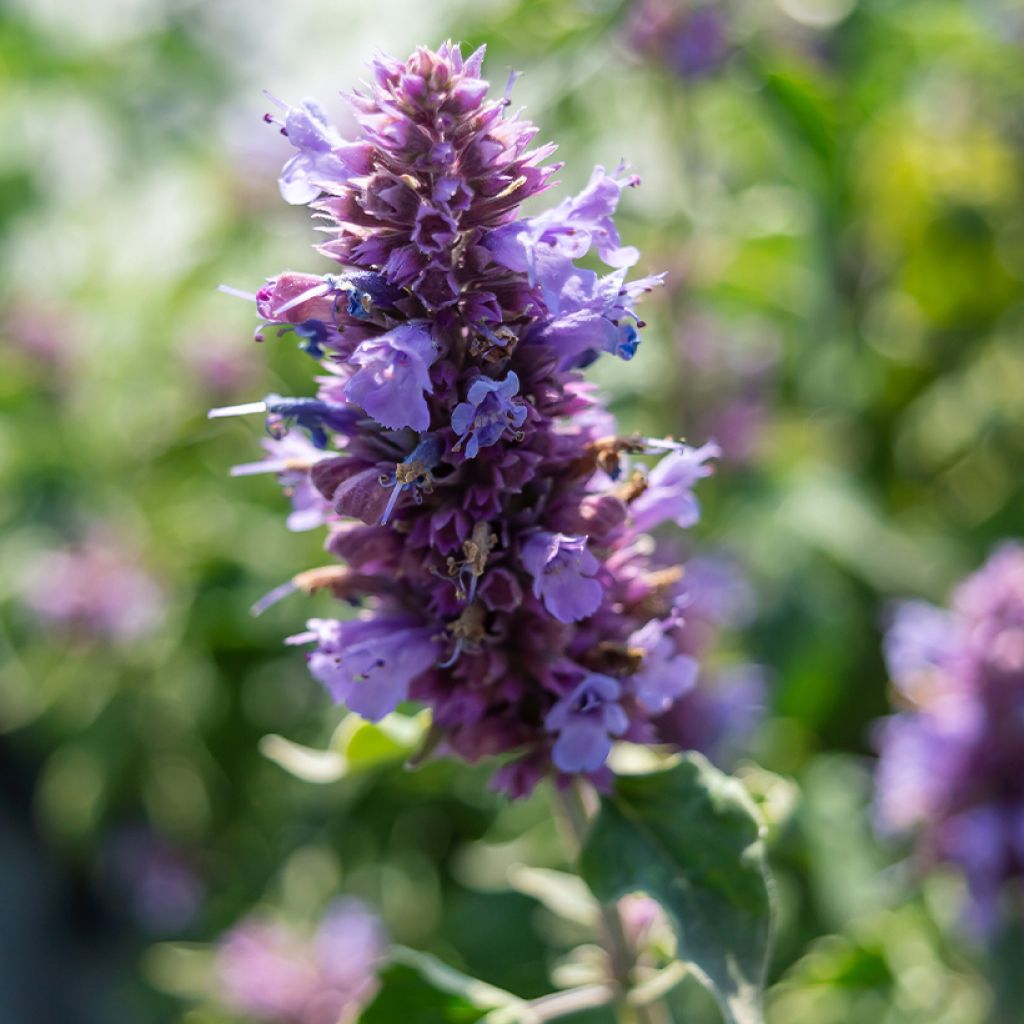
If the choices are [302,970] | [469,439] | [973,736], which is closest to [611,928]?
[469,439]

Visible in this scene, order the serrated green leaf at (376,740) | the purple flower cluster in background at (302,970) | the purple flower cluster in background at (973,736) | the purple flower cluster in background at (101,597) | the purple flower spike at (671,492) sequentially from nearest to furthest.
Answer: the purple flower spike at (671,492)
the serrated green leaf at (376,740)
the purple flower cluster in background at (973,736)
the purple flower cluster in background at (302,970)
the purple flower cluster in background at (101,597)

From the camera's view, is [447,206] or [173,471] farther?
[173,471]

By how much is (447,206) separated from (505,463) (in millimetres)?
296

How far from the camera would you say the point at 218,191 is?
15.2 feet

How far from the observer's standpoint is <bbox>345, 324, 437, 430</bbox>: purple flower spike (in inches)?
50.4

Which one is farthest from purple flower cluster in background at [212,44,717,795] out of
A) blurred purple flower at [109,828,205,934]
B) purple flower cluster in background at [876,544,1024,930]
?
blurred purple flower at [109,828,205,934]

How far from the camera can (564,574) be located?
1405 millimetres

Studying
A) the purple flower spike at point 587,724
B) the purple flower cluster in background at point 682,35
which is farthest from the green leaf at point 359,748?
the purple flower cluster in background at point 682,35

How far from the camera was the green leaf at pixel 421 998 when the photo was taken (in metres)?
1.70

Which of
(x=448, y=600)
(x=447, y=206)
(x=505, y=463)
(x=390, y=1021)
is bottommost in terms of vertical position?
(x=390, y=1021)

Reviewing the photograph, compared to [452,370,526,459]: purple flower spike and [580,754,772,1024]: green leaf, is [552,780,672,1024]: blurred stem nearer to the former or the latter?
[580,754,772,1024]: green leaf

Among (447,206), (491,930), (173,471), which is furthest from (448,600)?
(173,471)

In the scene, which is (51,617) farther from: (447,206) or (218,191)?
(447,206)

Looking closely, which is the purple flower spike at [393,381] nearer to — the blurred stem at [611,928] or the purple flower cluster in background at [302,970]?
the blurred stem at [611,928]
